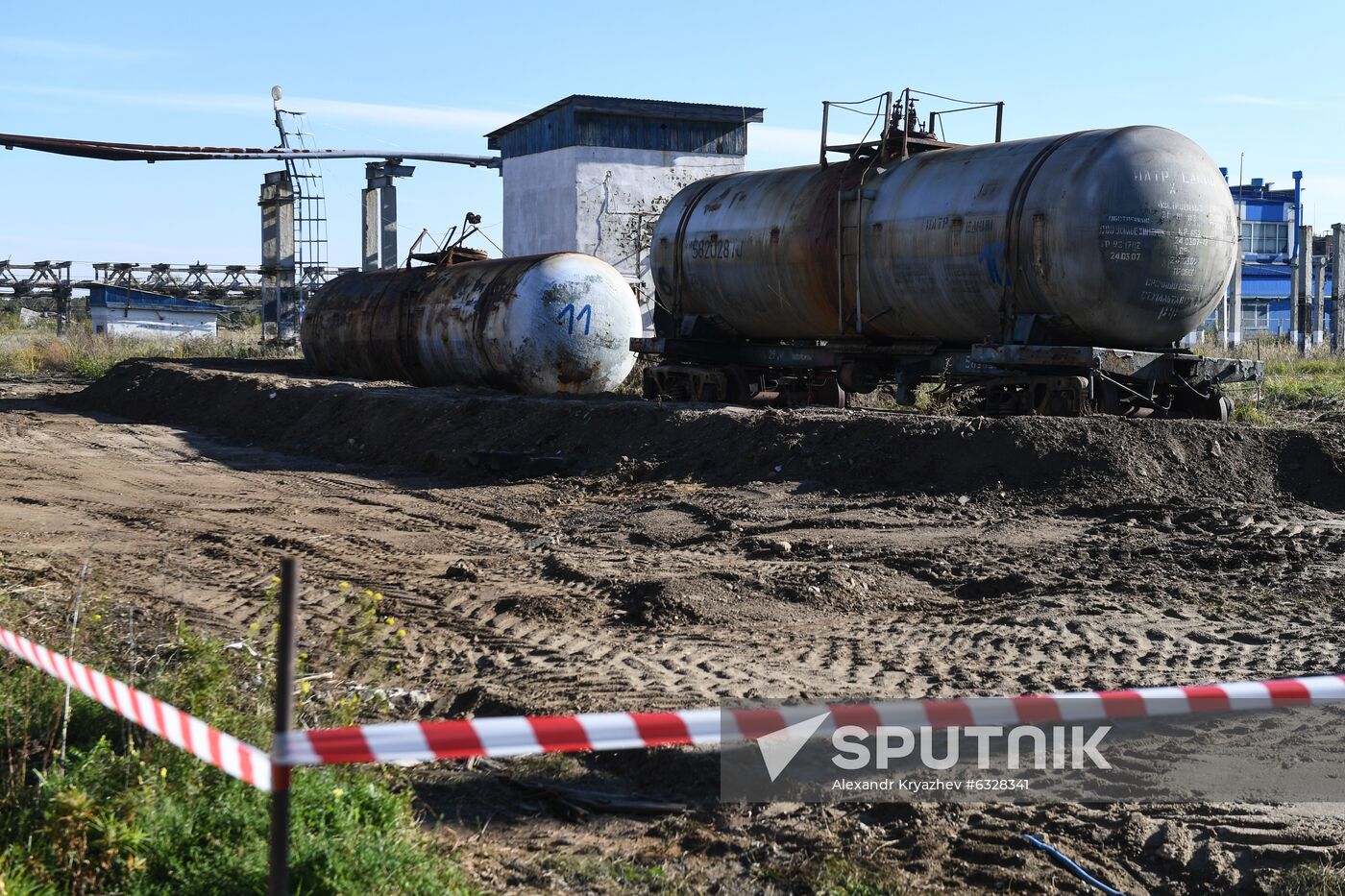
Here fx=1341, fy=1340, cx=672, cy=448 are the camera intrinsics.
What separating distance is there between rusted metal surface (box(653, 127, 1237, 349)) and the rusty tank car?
0.02m

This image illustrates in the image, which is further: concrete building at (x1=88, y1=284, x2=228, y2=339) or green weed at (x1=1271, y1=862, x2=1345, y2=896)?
concrete building at (x1=88, y1=284, x2=228, y2=339)

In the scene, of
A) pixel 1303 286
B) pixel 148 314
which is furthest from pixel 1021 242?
pixel 148 314

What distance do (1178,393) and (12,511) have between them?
11903 millimetres

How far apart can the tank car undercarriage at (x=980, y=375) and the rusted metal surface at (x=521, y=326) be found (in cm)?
131

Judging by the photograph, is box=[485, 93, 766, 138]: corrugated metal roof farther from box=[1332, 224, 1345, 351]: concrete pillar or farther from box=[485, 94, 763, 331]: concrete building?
box=[1332, 224, 1345, 351]: concrete pillar

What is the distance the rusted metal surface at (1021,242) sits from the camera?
530 inches

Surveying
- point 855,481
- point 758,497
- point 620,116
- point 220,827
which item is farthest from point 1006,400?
point 620,116

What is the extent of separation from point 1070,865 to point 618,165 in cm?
3201

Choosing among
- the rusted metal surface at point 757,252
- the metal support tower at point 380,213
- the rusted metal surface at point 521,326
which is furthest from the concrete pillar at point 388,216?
the rusted metal surface at point 757,252

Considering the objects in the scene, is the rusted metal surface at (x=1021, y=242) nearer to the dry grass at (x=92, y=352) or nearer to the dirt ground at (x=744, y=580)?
the dirt ground at (x=744, y=580)

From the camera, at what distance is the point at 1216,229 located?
13977 millimetres

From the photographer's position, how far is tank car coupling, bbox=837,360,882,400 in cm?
1675

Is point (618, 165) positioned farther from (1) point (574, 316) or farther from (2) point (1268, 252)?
(2) point (1268, 252)

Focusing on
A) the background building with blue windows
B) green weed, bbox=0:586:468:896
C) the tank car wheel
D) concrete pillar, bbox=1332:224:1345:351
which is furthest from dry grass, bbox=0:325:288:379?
the background building with blue windows
